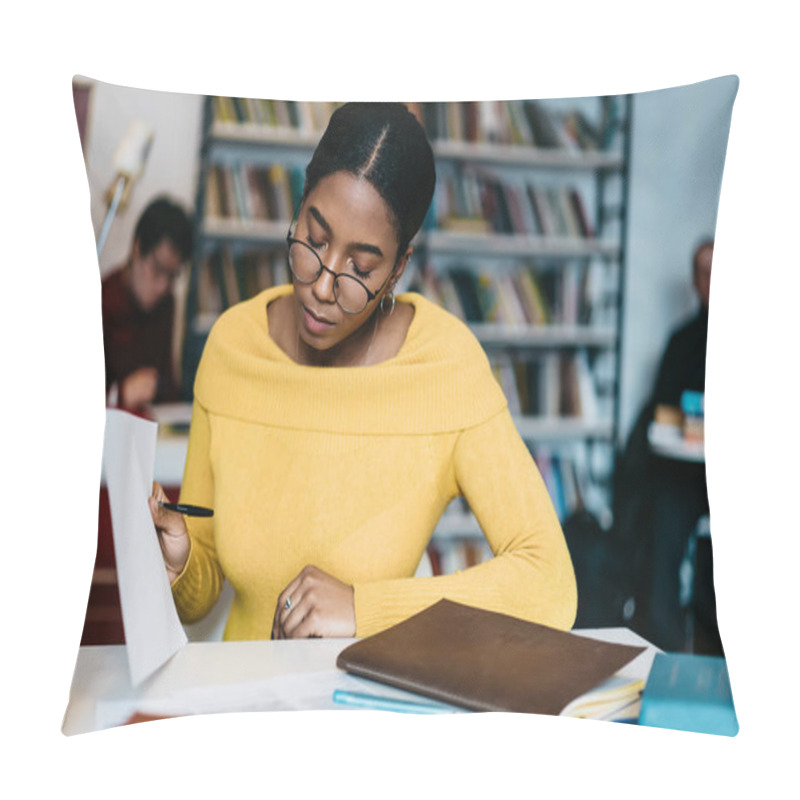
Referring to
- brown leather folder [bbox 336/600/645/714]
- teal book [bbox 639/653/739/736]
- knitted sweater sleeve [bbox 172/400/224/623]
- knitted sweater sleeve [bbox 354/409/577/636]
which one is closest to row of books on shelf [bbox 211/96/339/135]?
knitted sweater sleeve [bbox 172/400/224/623]

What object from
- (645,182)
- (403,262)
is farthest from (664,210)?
(403,262)

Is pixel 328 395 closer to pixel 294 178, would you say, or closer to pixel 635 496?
pixel 294 178

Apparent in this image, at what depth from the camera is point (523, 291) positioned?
1.87 meters

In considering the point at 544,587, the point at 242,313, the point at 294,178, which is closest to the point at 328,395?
the point at 242,313

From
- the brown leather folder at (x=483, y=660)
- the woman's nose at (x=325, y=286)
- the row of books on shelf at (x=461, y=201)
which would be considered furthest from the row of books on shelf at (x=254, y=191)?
the brown leather folder at (x=483, y=660)

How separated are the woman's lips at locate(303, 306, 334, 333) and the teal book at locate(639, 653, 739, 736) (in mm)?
897

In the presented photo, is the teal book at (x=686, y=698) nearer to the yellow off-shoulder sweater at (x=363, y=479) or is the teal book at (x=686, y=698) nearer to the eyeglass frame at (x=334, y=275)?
the yellow off-shoulder sweater at (x=363, y=479)

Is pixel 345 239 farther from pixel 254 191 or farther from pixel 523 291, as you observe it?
pixel 523 291

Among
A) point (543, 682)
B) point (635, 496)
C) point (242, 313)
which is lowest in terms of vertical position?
point (543, 682)

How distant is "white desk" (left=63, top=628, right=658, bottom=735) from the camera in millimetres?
1783

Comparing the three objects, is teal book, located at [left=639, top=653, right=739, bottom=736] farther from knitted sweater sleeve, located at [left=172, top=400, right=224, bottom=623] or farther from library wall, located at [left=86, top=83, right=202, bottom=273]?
library wall, located at [left=86, top=83, right=202, bottom=273]

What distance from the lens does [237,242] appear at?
1866mm

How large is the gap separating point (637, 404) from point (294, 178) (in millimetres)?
793

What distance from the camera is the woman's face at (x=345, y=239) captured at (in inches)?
72.9
